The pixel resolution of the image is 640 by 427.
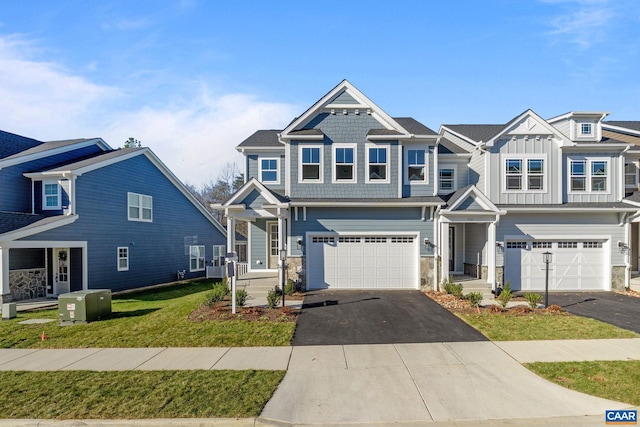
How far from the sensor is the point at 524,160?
52.7ft

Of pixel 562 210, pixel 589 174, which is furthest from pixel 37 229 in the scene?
pixel 589 174

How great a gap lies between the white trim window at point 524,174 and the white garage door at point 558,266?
2482 mm

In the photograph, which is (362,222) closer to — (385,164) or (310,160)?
(385,164)

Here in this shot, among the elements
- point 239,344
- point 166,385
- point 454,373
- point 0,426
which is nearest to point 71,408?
point 0,426

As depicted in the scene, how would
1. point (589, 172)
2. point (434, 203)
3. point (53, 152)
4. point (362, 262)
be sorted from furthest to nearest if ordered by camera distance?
point (53, 152)
point (589, 172)
point (362, 262)
point (434, 203)

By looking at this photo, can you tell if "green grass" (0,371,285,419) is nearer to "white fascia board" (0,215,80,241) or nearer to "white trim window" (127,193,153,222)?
"white fascia board" (0,215,80,241)

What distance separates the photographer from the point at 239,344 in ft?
27.7

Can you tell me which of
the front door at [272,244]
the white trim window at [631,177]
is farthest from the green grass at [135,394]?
the white trim window at [631,177]

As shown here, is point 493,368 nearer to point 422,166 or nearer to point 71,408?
point 71,408

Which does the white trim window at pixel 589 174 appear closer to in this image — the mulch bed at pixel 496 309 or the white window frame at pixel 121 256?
the mulch bed at pixel 496 309

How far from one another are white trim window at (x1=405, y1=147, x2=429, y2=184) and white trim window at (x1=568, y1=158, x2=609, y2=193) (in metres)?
6.75

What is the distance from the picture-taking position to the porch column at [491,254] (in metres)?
14.8

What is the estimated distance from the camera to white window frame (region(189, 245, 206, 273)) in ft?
Result: 79.4

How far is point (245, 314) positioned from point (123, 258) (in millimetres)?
11193
